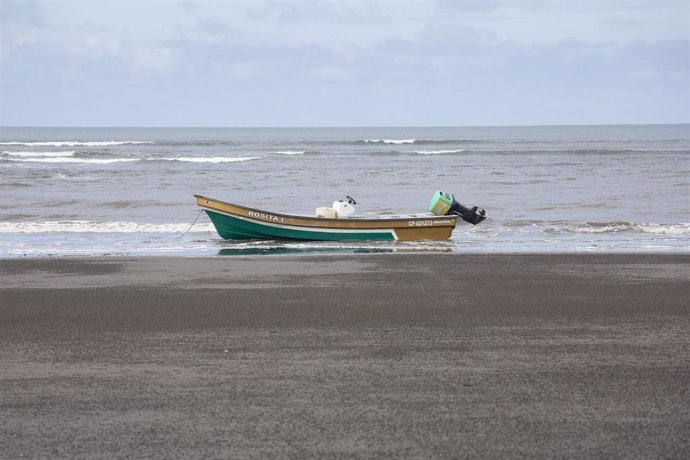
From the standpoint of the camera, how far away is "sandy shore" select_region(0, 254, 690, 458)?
4.91m

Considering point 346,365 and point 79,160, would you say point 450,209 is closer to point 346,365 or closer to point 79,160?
point 346,365

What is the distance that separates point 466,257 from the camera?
13188 mm

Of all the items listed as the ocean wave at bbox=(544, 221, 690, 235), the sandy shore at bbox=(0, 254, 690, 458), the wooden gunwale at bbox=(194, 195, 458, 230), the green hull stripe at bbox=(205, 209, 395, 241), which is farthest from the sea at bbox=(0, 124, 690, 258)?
the sandy shore at bbox=(0, 254, 690, 458)

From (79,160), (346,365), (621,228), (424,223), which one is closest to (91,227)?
(424,223)

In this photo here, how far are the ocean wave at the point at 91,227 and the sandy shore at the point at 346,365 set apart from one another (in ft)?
24.8

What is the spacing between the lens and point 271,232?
1697 centimetres

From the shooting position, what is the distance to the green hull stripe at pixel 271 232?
1673 cm

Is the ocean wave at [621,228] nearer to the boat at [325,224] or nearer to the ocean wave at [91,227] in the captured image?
the boat at [325,224]

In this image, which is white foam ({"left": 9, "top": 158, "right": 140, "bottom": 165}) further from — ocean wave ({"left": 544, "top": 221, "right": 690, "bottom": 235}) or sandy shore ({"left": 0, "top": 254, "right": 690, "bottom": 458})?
sandy shore ({"left": 0, "top": 254, "right": 690, "bottom": 458})

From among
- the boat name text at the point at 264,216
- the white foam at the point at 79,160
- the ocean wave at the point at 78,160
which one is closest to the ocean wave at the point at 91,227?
the boat name text at the point at 264,216

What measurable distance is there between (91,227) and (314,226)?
17.8 ft

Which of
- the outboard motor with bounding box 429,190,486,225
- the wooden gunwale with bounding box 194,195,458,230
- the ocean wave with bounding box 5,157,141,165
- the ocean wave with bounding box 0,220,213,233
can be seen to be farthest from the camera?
the ocean wave with bounding box 5,157,141,165

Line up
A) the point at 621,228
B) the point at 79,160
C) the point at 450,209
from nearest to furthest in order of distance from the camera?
Result: the point at 450,209 < the point at 621,228 < the point at 79,160

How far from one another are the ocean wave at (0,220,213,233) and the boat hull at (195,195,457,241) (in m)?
2.12
